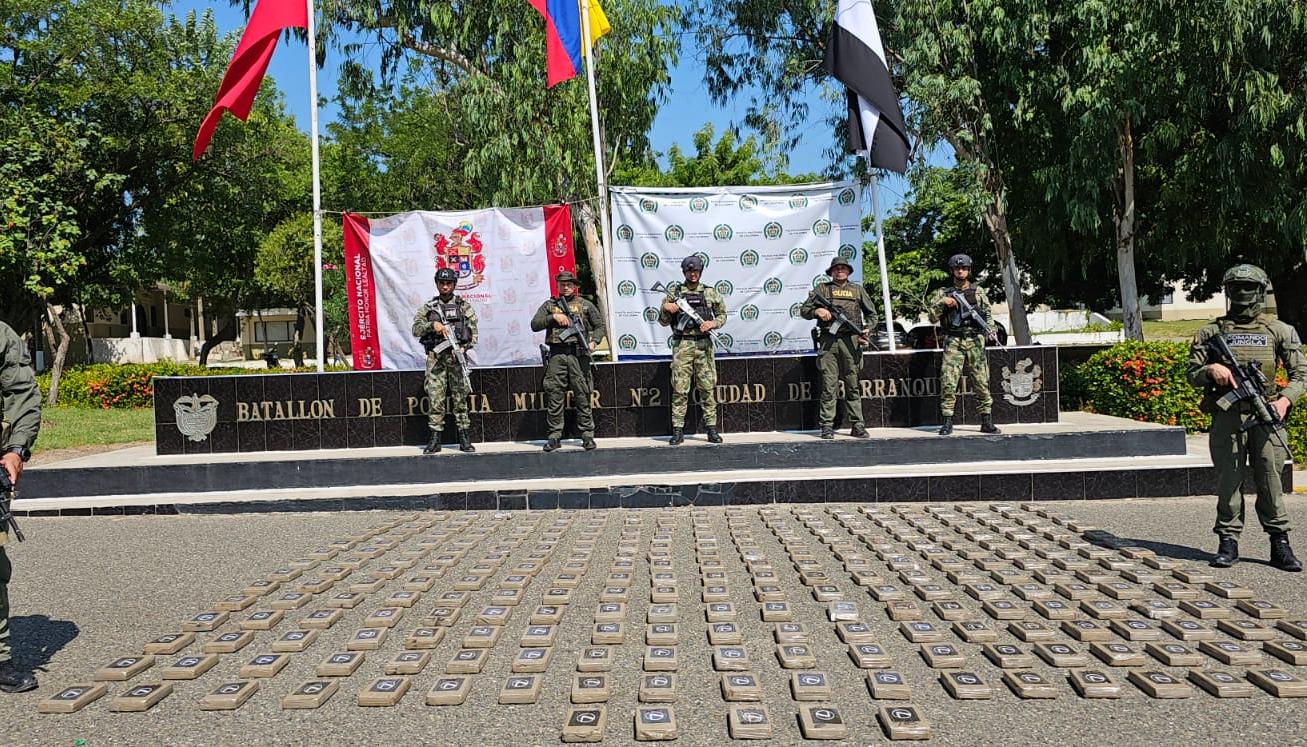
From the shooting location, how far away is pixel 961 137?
17.3 m

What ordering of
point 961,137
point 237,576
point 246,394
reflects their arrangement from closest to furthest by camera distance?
point 237,576 < point 246,394 < point 961,137

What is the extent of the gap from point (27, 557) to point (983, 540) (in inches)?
269

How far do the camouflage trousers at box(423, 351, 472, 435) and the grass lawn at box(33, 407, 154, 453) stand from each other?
6275 mm

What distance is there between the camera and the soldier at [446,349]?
361 inches

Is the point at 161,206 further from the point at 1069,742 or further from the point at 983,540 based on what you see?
the point at 1069,742

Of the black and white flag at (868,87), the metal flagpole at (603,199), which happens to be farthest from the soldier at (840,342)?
the metal flagpole at (603,199)

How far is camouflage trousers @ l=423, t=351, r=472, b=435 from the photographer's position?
920 cm

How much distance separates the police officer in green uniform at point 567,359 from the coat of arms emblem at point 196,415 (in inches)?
141

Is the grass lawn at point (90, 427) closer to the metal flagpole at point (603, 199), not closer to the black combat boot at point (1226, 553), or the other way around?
the metal flagpole at point (603, 199)

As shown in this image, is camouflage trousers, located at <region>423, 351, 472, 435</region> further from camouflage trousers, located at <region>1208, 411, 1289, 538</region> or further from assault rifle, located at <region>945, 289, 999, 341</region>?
camouflage trousers, located at <region>1208, 411, 1289, 538</region>

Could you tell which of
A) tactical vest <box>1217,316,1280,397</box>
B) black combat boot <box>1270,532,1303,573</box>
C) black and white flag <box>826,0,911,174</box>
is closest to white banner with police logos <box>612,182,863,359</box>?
black and white flag <box>826,0,911,174</box>

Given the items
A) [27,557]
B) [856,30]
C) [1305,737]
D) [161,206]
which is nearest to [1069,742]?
[1305,737]

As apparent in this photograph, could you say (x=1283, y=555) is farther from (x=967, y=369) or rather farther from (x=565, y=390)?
(x=565, y=390)

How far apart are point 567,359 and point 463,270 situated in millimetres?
2294
